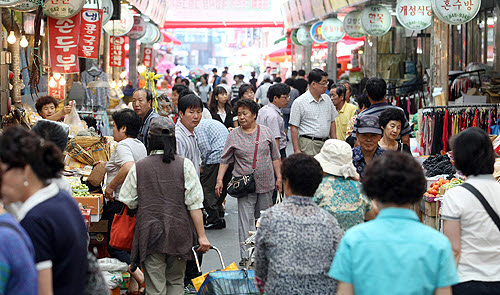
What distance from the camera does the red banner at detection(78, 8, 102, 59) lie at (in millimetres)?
12531

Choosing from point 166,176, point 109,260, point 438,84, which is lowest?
point 109,260

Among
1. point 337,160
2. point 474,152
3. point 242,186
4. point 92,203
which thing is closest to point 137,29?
→ point 242,186

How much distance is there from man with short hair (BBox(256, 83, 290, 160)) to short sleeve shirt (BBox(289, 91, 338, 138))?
0.21m

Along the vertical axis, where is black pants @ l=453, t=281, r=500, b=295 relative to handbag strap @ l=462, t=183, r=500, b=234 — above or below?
below

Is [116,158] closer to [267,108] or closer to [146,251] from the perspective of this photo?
[146,251]

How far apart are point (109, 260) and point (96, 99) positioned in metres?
9.65

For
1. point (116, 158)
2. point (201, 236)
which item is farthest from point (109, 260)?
point (201, 236)

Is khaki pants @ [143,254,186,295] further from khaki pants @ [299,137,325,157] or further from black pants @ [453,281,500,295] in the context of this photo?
khaki pants @ [299,137,325,157]

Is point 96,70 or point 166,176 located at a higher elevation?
point 96,70

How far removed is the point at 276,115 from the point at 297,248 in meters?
5.57

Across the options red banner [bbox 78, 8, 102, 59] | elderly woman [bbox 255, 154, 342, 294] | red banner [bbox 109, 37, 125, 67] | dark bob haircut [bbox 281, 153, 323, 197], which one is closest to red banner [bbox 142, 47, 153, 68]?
red banner [bbox 109, 37, 125, 67]

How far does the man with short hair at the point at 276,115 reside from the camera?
9438 mm

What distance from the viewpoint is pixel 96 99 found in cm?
1598

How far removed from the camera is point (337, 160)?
4.96m
